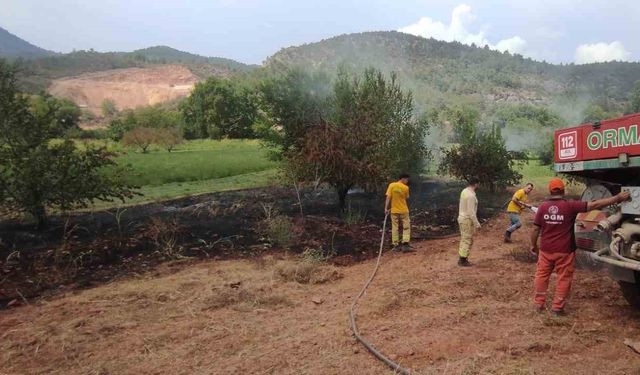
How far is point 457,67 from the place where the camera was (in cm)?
10388

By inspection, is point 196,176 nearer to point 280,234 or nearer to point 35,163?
point 35,163

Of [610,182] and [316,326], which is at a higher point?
[610,182]

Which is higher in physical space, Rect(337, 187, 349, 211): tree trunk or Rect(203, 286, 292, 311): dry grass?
Rect(337, 187, 349, 211): tree trunk

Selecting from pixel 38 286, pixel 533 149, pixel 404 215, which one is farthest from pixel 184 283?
pixel 533 149

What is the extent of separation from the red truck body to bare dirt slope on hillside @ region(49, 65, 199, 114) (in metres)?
107

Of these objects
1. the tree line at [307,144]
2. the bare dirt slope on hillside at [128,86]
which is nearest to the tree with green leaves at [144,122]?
the bare dirt slope on hillside at [128,86]

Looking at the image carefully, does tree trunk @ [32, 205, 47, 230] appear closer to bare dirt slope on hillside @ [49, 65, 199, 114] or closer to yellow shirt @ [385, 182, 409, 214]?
yellow shirt @ [385, 182, 409, 214]

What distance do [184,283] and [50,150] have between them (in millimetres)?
6111

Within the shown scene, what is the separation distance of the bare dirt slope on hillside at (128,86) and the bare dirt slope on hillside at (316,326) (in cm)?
10480

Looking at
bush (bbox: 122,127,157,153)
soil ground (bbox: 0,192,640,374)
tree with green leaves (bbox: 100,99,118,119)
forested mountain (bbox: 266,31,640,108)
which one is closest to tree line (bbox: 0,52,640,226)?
soil ground (bbox: 0,192,640,374)

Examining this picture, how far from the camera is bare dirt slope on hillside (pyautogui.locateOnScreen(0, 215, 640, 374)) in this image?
451 cm

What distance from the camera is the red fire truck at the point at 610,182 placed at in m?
4.68

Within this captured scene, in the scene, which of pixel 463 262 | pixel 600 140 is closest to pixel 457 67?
pixel 463 262

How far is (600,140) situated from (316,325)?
11.6ft
